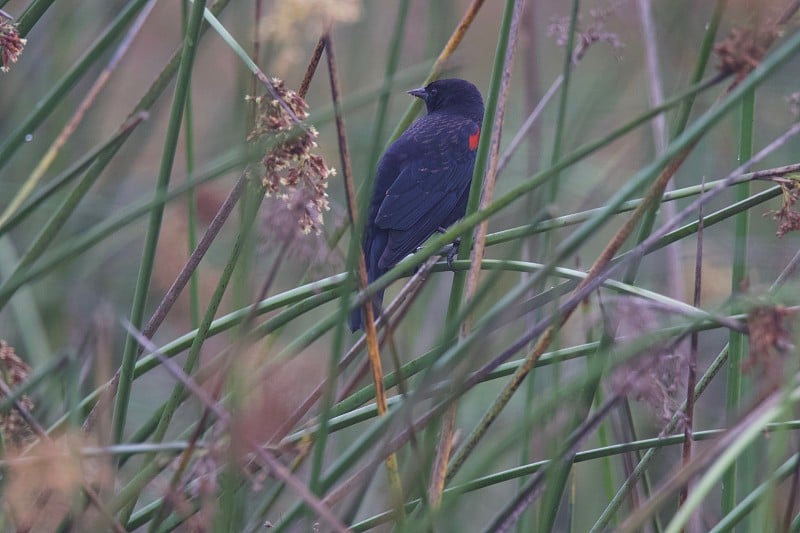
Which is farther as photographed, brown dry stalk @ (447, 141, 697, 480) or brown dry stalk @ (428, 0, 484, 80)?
brown dry stalk @ (428, 0, 484, 80)

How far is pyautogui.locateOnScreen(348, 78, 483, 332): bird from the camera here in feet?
8.95

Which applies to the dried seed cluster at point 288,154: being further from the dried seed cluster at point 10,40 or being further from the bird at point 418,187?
the bird at point 418,187

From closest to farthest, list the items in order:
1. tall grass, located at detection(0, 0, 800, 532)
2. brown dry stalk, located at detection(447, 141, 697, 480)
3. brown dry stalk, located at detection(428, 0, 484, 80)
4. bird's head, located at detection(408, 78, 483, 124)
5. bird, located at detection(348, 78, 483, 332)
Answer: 1. tall grass, located at detection(0, 0, 800, 532)
2. brown dry stalk, located at detection(447, 141, 697, 480)
3. brown dry stalk, located at detection(428, 0, 484, 80)
4. bird, located at detection(348, 78, 483, 332)
5. bird's head, located at detection(408, 78, 483, 124)

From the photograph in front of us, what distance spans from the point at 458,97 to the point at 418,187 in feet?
2.27

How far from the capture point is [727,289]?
252 centimetres

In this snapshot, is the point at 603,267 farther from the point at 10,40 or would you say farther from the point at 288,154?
the point at 10,40

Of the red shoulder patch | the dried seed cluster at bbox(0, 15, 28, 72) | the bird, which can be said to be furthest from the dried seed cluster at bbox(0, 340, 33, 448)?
the red shoulder patch

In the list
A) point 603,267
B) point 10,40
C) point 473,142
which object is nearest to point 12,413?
point 10,40

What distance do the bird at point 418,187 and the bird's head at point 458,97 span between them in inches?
3.7

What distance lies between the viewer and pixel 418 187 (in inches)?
113

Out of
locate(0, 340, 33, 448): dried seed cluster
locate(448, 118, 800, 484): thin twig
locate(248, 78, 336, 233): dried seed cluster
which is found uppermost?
locate(248, 78, 336, 233): dried seed cluster

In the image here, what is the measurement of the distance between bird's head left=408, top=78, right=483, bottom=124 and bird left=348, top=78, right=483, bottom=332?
93 millimetres

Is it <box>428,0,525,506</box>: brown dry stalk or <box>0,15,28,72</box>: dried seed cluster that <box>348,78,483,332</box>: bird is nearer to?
<box>428,0,525,506</box>: brown dry stalk

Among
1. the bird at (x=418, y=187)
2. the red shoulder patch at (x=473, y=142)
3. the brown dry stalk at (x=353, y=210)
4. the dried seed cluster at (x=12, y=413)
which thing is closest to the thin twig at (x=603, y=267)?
the brown dry stalk at (x=353, y=210)
